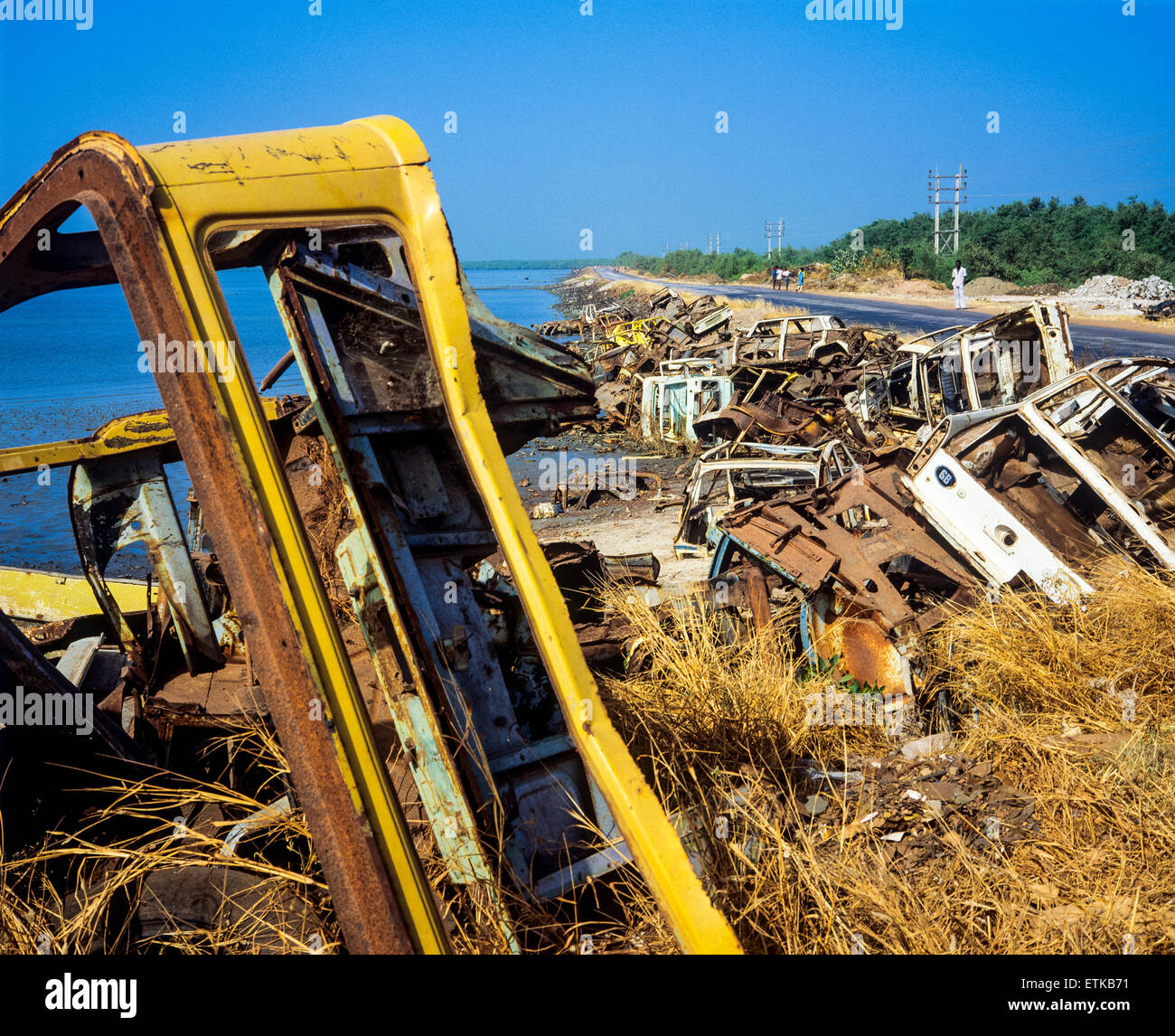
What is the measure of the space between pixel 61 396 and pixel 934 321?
2708cm

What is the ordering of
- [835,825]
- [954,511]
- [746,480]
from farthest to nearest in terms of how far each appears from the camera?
[746,480]
[954,511]
[835,825]

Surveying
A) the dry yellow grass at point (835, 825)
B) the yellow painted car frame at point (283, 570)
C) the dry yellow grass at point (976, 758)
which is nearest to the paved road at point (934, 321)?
the dry yellow grass at point (976, 758)

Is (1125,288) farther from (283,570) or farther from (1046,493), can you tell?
(283,570)

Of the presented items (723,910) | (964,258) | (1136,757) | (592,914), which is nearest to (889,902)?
(723,910)

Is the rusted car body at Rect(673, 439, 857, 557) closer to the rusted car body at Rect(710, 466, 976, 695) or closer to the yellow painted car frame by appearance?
the rusted car body at Rect(710, 466, 976, 695)

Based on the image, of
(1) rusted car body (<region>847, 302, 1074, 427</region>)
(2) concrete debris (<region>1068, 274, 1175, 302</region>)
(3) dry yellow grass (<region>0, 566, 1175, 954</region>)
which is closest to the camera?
(3) dry yellow grass (<region>0, 566, 1175, 954</region>)

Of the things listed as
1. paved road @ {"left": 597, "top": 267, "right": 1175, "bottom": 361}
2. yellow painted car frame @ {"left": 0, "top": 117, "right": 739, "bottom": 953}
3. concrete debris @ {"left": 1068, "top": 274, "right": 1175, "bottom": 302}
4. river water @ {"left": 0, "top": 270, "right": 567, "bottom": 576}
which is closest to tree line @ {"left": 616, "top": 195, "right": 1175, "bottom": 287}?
concrete debris @ {"left": 1068, "top": 274, "right": 1175, "bottom": 302}

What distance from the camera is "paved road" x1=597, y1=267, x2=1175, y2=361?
17.8 meters

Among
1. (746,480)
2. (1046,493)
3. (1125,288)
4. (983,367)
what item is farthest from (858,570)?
(1125,288)

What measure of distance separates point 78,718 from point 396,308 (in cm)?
206

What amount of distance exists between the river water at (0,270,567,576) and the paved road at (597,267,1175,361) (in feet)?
49.3

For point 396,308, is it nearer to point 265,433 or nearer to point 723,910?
point 265,433

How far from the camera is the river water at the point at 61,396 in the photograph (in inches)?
406

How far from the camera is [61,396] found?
2247 cm
